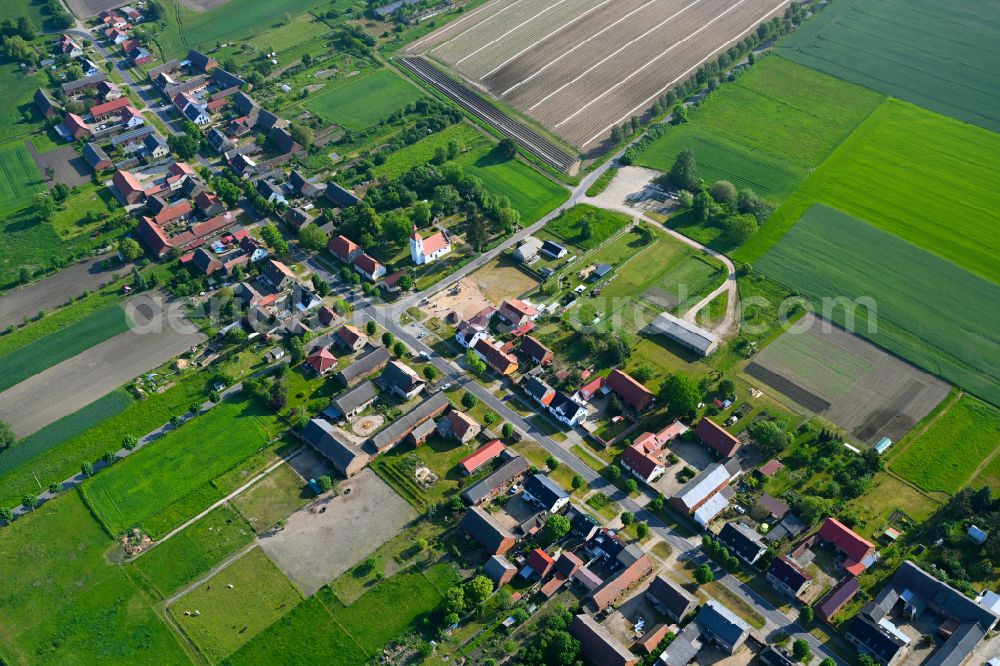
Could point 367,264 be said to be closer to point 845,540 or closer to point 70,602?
point 70,602

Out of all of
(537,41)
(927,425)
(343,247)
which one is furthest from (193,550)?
(537,41)

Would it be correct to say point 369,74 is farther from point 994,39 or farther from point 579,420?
point 994,39

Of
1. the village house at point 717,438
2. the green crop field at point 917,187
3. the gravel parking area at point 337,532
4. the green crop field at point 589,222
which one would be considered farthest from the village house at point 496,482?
the green crop field at point 917,187

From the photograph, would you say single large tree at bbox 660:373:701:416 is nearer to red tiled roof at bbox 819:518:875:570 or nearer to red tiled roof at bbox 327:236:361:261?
red tiled roof at bbox 819:518:875:570

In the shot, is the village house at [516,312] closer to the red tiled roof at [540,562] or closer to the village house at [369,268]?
the village house at [369,268]

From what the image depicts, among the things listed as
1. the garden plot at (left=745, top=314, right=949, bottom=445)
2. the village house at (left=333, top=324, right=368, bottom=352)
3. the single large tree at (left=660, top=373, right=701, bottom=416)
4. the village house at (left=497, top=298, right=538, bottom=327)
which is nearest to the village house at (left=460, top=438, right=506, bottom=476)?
the village house at (left=497, top=298, right=538, bottom=327)

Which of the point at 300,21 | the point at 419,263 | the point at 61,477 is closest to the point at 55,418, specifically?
the point at 61,477
